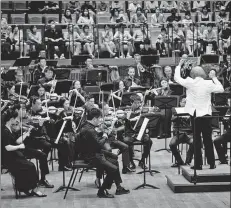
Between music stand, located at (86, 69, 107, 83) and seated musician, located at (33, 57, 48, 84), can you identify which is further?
seated musician, located at (33, 57, 48, 84)

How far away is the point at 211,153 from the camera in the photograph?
25.5 ft

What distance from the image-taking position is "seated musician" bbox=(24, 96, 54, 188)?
26.0 ft

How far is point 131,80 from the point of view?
39.4ft

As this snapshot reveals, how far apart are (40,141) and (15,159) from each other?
3.58ft

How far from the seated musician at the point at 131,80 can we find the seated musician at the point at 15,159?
15.3ft

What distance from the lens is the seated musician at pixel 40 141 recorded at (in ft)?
26.0

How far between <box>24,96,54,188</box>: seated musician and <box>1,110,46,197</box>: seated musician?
50 centimetres

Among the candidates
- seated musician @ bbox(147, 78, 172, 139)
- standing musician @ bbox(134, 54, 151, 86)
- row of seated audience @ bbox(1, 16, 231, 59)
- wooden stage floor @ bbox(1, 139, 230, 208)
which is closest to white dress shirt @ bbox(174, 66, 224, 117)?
wooden stage floor @ bbox(1, 139, 230, 208)

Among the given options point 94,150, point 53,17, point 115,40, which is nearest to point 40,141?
point 94,150

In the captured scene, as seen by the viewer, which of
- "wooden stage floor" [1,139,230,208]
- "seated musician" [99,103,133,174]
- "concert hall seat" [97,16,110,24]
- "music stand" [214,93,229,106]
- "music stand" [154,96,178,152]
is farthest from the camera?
"concert hall seat" [97,16,110,24]

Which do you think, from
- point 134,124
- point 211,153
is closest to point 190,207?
point 211,153

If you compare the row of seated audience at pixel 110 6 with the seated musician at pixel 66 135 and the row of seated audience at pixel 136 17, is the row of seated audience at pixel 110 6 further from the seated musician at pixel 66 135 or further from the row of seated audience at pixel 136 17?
the seated musician at pixel 66 135

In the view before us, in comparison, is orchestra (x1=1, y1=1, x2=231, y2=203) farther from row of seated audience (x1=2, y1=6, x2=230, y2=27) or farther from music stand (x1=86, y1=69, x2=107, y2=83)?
row of seated audience (x1=2, y1=6, x2=230, y2=27)

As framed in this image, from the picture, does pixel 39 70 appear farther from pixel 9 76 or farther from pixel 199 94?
pixel 199 94
